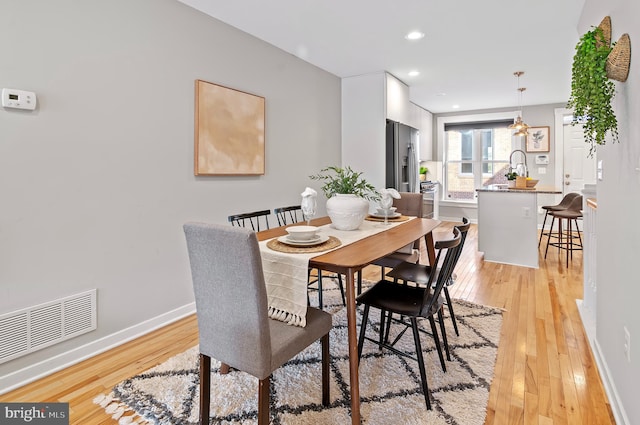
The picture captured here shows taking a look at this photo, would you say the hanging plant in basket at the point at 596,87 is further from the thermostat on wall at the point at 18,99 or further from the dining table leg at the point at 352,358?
the thermostat on wall at the point at 18,99

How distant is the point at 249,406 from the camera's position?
1711 mm

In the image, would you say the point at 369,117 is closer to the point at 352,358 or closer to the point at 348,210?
the point at 348,210

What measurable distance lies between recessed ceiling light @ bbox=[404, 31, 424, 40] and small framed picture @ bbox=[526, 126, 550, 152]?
4.51 m

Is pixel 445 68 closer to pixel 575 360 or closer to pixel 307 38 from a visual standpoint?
pixel 307 38

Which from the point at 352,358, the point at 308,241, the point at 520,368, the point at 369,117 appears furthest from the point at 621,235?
the point at 369,117

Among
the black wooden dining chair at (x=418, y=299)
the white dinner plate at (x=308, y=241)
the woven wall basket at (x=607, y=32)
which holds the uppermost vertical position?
the woven wall basket at (x=607, y=32)

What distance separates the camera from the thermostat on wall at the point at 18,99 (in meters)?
1.81

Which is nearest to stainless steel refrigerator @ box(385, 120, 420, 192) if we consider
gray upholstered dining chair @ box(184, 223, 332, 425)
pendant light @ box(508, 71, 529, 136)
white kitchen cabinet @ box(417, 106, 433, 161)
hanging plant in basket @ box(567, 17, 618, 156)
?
pendant light @ box(508, 71, 529, 136)

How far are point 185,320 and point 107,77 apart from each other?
→ 184 cm

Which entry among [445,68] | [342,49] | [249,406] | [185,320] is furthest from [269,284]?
[445,68]

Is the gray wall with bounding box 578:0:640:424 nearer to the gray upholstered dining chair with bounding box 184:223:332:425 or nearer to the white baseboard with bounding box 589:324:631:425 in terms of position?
the white baseboard with bounding box 589:324:631:425

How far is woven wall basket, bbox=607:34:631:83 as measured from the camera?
4.63ft

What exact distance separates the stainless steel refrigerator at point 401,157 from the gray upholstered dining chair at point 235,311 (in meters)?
3.46

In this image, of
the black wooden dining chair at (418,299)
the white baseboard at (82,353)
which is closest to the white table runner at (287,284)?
the black wooden dining chair at (418,299)
